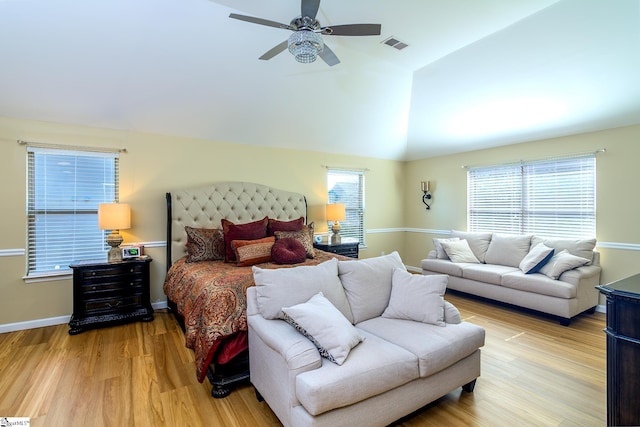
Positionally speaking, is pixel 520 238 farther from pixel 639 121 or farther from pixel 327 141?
pixel 327 141

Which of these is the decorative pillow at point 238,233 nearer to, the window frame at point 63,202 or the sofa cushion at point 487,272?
the window frame at point 63,202

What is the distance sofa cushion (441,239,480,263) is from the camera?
494 centimetres

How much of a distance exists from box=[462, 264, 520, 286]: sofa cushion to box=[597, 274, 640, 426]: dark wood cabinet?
283cm

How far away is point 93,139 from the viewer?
3.79m

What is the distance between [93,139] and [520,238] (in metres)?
6.09

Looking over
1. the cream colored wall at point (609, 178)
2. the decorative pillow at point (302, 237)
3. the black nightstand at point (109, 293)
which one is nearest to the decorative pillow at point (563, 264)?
the cream colored wall at point (609, 178)

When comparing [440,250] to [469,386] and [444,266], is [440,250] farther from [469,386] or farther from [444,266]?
[469,386]

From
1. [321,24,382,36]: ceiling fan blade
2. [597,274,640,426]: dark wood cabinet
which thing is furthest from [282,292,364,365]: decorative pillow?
[321,24,382,36]: ceiling fan blade

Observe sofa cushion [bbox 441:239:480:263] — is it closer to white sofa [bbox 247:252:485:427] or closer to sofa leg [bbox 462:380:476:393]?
white sofa [bbox 247:252:485:427]

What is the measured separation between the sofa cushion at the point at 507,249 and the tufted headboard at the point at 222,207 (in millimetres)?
3093

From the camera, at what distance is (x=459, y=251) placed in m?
5.00

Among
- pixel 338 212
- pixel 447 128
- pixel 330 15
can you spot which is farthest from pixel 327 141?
pixel 330 15

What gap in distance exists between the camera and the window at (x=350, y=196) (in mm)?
5777

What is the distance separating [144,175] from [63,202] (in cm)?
93
